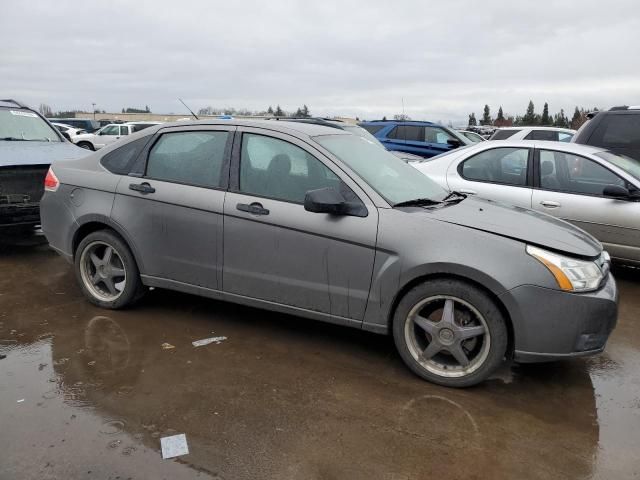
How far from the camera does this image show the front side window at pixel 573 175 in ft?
18.8

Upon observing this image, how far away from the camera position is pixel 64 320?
4473 mm

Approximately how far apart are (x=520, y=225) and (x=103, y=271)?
346 centimetres

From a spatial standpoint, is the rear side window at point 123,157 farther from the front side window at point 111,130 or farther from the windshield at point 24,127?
the front side window at point 111,130

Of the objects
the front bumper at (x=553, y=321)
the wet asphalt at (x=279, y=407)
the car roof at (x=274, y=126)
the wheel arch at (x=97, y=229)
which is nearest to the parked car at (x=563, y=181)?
the wet asphalt at (x=279, y=407)

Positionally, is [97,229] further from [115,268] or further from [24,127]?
[24,127]

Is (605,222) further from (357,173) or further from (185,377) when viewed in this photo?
(185,377)

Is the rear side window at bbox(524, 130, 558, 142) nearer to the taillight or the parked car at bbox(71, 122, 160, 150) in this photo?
the taillight

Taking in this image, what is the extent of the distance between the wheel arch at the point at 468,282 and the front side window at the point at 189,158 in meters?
1.65

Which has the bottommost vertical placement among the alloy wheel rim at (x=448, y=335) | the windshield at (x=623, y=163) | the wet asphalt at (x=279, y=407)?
the wet asphalt at (x=279, y=407)

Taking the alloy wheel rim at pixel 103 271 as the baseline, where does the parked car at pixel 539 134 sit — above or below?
above

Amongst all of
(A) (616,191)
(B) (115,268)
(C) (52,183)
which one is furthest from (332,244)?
(A) (616,191)

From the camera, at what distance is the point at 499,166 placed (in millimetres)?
6266

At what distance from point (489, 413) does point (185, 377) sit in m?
1.96

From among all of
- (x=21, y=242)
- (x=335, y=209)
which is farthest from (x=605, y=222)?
(x=21, y=242)
